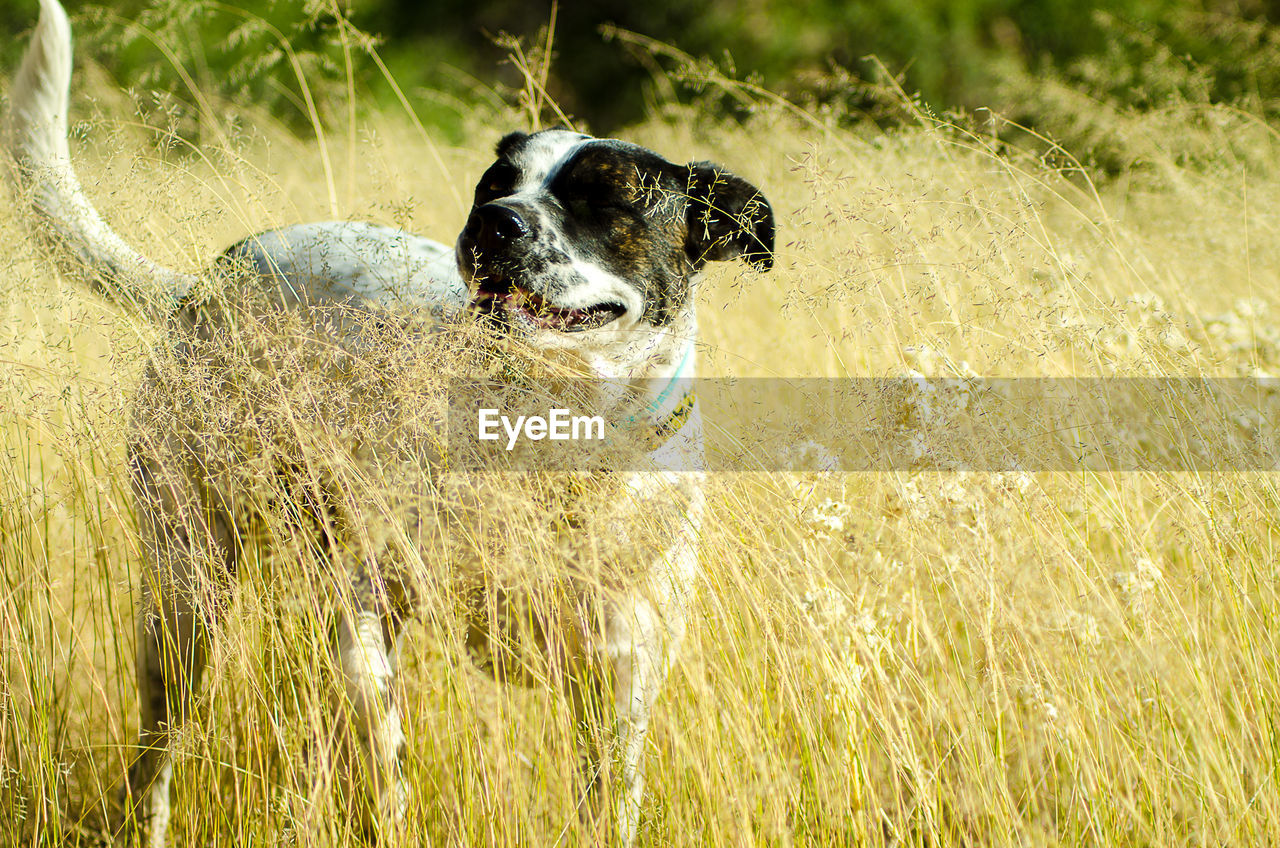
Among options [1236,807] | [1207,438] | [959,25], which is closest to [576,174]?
[1207,438]

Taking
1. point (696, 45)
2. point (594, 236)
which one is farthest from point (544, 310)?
point (696, 45)

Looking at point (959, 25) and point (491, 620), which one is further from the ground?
point (959, 25)

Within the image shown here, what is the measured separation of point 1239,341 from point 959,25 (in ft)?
32.6

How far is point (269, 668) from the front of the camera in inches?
63.8

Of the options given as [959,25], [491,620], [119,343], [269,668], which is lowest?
[269,668]

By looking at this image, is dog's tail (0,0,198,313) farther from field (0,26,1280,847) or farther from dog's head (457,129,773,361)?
dog's head (457,129,773,361)

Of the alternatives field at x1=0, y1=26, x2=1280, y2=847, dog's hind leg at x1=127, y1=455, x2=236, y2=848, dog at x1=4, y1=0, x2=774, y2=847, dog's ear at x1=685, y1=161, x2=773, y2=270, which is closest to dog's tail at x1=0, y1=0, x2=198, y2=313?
dog at x1=4, y1=0, x2=774, y2=847

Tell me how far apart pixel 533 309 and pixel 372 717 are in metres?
0.86

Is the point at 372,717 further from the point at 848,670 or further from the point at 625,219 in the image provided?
the point at 625,219

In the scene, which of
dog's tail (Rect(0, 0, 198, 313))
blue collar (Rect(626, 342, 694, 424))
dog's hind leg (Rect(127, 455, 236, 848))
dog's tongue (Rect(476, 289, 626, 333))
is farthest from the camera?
dog's tail (Rect(0, 0, 198, 313))

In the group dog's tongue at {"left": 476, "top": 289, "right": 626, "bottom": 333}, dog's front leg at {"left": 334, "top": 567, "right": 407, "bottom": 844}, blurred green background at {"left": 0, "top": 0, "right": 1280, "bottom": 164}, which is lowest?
dog's front leg at {"left": 334, "top": 567, "right": 407, "bottom": 844}

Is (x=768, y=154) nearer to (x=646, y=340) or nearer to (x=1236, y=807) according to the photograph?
(x=646, y=340)

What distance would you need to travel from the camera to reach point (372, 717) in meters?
1.48

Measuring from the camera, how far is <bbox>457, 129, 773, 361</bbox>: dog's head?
188 cm
